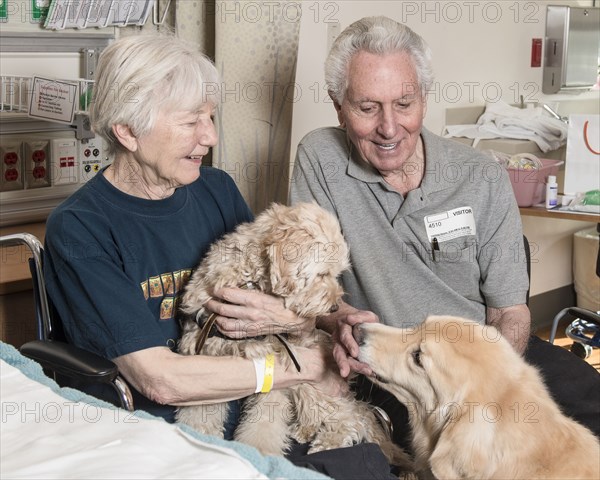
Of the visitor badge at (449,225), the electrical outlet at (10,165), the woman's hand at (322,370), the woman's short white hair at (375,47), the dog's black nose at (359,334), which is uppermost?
the woman's short white hair at (375,47)

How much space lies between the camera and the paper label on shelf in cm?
287

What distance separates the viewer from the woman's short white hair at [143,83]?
6.11 feet

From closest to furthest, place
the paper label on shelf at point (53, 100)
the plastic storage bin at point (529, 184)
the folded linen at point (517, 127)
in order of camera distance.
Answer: the paper label on shelf at point (53, 100) → the plastic storage bin at point (529, 184) → the folded linen at point (517, 127)

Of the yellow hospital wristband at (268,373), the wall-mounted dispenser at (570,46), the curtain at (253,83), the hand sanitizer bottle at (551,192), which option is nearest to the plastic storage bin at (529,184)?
the hand sanitizer bottle at (551,192)

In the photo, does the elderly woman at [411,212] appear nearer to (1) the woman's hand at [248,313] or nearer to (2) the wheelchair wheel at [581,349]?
(1) the woman's hand at [248,313]

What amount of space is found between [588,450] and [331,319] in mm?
771

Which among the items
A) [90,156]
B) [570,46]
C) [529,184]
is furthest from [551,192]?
[90,156]

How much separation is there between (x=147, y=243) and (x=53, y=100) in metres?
1.20

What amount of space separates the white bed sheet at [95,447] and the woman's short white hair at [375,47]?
1.14 meters

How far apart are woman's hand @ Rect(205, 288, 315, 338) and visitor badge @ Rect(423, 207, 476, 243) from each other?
46cm

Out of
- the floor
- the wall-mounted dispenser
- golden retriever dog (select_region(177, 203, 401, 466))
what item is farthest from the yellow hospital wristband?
the wall-mounted dispenser

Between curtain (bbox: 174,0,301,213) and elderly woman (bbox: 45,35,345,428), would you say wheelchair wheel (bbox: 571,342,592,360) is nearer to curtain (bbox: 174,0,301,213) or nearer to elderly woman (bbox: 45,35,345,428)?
curtain (bbox: 174,0,301,213)

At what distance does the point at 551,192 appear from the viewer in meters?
3.59

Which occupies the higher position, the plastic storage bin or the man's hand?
the plastic storage bin
